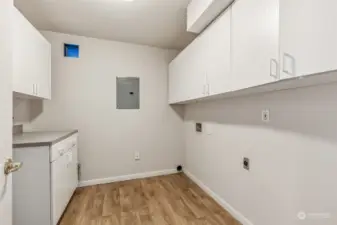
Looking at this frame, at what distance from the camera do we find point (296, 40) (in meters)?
1.03

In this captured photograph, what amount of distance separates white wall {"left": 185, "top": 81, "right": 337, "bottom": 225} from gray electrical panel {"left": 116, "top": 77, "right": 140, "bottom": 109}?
57.3 inches

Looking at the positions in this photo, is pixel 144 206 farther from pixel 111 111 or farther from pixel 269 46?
pixel 269 46

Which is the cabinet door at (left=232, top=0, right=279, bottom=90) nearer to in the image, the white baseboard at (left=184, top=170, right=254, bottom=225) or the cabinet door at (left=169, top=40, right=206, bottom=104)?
the cabinet door at (left=169, top=40, right=206, bottom=104)

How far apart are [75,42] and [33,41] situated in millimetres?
944

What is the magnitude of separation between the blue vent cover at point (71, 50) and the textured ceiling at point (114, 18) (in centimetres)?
20

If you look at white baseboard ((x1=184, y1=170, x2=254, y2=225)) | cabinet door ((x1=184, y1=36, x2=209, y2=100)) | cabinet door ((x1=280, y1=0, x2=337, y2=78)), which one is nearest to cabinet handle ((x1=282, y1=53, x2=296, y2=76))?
cabinet door ((x1=280, y1=0, x2=337, y2=78))

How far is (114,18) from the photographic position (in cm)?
251

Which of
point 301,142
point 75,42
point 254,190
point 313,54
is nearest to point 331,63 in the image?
point 313,54

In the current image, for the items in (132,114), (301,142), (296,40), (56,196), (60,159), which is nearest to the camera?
(296,40)

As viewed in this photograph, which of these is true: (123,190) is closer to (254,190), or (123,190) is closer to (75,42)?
(254,190)

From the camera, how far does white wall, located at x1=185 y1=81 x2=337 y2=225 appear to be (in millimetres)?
1249

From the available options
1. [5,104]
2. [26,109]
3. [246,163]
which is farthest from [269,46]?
[26,109]

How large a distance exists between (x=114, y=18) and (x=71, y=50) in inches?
39.4

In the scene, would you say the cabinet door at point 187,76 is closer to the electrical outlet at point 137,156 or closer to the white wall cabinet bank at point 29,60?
the electrical outlet at point 137,156
